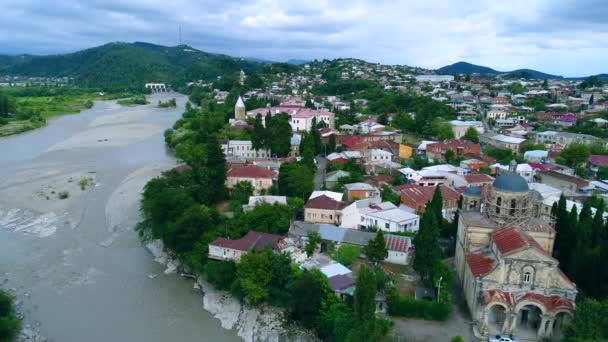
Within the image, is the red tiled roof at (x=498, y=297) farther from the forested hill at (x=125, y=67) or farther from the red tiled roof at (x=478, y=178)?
the forested hill at (x=125, y=67)

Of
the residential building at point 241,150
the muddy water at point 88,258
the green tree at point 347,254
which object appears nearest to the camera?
the muddy water at point 88,258

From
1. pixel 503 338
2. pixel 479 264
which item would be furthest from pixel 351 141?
pixel 503 338

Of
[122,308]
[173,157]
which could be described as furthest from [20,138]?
[122,308]

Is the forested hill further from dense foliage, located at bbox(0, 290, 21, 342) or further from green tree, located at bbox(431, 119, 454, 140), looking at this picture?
dense foliage, located at bbox(0, 290, 21, 342)

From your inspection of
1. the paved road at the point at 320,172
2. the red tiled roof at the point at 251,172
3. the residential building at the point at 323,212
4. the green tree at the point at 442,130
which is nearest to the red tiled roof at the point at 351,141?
the paved road at the point at 320,172

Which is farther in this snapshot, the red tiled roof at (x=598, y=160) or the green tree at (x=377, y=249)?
the red tiled roof at (x=598, y=160)

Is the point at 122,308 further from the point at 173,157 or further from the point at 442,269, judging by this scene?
the point at 173,157
